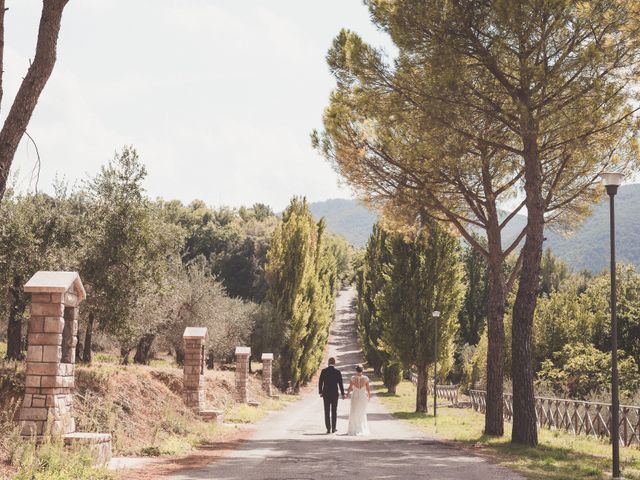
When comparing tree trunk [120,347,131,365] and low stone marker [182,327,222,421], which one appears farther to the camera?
tree trunk [120,347,131,365]

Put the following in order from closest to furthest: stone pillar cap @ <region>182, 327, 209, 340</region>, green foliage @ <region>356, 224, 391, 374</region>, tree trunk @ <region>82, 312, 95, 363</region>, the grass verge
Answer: tree trunk @ <region>82, 312, 95, 363</region> < stone pillar cap @ <region>182, 327, 209, 340</region> < the grass verge < green foliage @ <region>356, 224, 391, 374</region>

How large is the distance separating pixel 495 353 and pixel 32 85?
1323 centimetres

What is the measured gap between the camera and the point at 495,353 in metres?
17.6

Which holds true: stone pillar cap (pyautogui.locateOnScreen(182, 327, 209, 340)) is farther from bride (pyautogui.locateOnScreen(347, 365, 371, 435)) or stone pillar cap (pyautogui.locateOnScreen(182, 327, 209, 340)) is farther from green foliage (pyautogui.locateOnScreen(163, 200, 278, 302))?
green foliage (pyautogui.locateOnScreen(163, 200, 278, 302))

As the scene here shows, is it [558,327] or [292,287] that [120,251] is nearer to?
[292,287]

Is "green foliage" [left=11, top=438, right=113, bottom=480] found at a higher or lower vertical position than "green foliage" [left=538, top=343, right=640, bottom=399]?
lower

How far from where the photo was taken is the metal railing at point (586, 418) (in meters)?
16.4

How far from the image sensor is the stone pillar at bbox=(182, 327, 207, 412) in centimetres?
1884

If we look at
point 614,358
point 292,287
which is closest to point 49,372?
point 614,358

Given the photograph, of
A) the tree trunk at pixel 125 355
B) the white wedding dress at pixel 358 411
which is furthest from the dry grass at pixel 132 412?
the white wedding dress at pixel 358 411

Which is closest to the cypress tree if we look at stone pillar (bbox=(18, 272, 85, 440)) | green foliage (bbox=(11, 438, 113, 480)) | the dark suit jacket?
the dark suit jacket

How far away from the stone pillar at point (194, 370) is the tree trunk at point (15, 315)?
4380 millimetres

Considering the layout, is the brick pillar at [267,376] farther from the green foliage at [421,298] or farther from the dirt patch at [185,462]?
the dirt patch at [185,462]

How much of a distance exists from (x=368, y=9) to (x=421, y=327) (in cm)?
1599
